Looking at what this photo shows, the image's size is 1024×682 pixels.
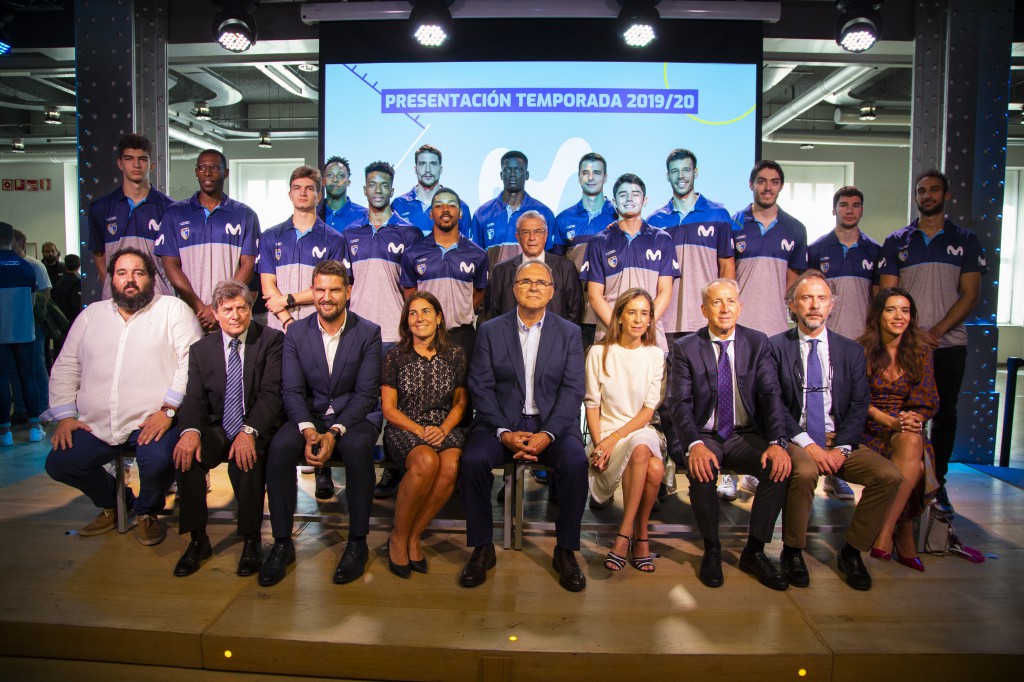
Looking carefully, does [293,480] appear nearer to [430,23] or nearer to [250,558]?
[250,558]

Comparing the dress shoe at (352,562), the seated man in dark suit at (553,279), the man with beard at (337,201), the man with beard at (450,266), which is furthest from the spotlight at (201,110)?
the dress shoe at (352,562)

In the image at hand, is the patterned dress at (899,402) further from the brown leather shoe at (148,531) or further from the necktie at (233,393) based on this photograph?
the brown leather shoe at (148,531)

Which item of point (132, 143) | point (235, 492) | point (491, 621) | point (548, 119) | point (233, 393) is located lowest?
point (491, 621)

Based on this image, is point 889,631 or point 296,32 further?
point 296,32

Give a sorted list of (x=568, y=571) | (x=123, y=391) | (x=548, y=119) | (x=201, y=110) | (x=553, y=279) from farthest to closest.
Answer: (x=201, y=110)
(x=548, y=119)
(x=553, y=279)
(x=123, y=391)
(x=568, y=571)

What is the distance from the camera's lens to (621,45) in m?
4.93

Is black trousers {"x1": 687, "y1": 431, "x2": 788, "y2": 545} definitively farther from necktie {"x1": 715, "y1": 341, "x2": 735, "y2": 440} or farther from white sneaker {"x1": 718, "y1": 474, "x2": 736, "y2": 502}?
white sneaker {"x1": 718, "y1": 474, "x2": 736, "y2": 502}

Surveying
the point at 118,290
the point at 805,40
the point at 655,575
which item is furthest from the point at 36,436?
the point at 805,40

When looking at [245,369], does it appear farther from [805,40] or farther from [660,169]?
[805,40]

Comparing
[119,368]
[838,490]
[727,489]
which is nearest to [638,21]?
[727,489]

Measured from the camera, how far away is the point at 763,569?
2746 mm

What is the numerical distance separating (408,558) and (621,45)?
390 cm

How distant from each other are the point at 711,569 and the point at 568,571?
0.59m

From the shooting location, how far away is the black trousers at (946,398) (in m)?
3.85
